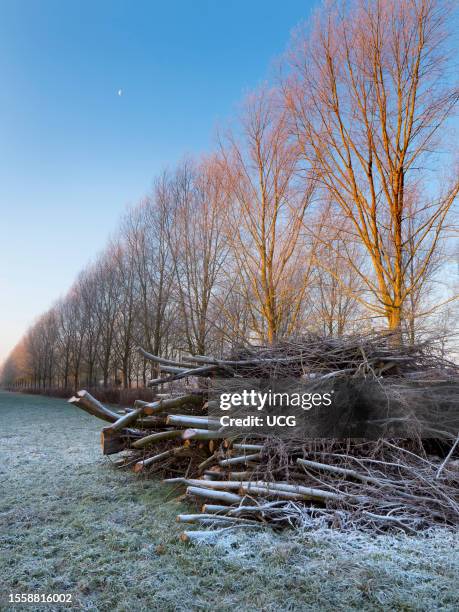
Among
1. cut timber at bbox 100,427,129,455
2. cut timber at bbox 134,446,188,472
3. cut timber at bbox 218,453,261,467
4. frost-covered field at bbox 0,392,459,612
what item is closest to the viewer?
frost-covered field at bbox 0,392,459,612

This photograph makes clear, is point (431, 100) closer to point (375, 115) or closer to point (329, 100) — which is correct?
point (375, 115)

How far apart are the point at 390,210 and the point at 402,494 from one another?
6.56 meters

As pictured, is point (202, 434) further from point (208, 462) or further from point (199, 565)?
point (199, 565)

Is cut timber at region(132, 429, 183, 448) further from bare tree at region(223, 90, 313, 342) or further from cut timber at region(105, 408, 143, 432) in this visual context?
bare tree at region(223, 90, 313, 342)

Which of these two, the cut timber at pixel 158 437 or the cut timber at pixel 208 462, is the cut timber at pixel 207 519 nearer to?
the cut timber at pixel 208 462

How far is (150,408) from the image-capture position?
521 cm

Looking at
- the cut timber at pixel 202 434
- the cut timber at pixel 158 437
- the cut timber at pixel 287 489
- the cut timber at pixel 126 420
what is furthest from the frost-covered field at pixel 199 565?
the cut timber at pixel 126 420

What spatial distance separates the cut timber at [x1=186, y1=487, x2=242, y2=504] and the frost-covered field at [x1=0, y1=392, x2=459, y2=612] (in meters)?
0.28

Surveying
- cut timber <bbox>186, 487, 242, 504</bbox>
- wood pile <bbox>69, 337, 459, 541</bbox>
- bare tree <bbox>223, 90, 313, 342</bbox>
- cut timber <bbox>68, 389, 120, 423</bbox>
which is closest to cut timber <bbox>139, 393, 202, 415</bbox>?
wood pile <bbox>69, 337, 459, 541</bbox>

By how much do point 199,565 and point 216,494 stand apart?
38.8 inches

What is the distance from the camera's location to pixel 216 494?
3709 millimetres

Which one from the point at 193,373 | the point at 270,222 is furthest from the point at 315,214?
the point at 193,373

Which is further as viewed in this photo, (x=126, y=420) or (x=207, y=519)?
(x=126, y=420)

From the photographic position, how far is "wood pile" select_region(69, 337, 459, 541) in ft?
11.4
